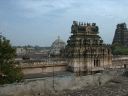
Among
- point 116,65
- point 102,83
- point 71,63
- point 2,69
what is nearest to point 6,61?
point 2,69

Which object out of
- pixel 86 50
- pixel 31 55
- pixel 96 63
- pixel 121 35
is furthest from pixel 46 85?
pixel 121 35

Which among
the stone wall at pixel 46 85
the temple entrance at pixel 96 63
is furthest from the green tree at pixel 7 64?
the temple entrance at pixel 96 63

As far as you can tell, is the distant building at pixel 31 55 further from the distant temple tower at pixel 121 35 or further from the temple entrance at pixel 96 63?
the distant temple tower at pixel 121 35

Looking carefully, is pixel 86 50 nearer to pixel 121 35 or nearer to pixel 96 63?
pixel 96 63

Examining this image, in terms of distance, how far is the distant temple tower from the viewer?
78.8 meters

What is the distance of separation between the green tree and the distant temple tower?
54232 mm

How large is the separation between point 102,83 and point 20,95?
1009 centimetres

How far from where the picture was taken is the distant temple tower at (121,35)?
258ft

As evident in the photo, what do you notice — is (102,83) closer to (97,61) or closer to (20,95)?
(20,95)

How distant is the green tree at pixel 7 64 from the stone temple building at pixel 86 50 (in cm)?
1445

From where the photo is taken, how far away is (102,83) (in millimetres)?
30312

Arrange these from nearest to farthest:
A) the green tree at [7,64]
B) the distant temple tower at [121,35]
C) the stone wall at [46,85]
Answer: the stone wall at [46,85] → the green tree at [7,64] → the distant temple tower at [121,35]

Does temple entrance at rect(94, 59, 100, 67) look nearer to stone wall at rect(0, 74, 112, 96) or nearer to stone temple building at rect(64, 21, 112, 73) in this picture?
stone temple building at rect(64, 21, 112, 73)

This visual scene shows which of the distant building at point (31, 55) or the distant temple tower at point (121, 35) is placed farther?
the distant temple tower at point (121, 35)
